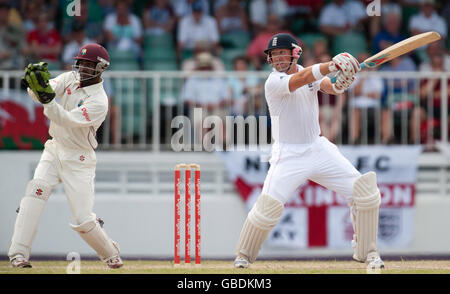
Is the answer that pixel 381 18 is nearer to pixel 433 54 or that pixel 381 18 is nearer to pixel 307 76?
pixel 433 54

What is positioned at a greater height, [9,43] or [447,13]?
[447,13]

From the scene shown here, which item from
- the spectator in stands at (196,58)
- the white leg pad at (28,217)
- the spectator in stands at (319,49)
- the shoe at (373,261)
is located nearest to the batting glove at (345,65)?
the shoe at (373,261)

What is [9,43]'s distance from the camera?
1286 cm

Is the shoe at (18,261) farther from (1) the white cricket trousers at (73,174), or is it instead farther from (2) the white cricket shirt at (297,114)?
(2) the white cricket shirt at (297,114)

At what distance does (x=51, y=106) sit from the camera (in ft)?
26.7

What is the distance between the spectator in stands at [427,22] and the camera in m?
13.7

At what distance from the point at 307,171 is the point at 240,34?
5558 mm

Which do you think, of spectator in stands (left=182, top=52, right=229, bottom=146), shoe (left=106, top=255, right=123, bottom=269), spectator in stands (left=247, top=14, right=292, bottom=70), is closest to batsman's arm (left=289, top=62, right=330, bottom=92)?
shoe (left=106, top=255, right=123, bottom=269)

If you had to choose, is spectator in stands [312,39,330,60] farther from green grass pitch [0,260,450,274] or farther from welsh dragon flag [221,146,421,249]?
green grass pitch [0,260,450,274]

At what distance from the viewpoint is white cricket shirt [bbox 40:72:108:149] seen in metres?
8.41

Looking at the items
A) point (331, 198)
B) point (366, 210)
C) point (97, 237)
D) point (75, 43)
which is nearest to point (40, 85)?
point (97, 237)
